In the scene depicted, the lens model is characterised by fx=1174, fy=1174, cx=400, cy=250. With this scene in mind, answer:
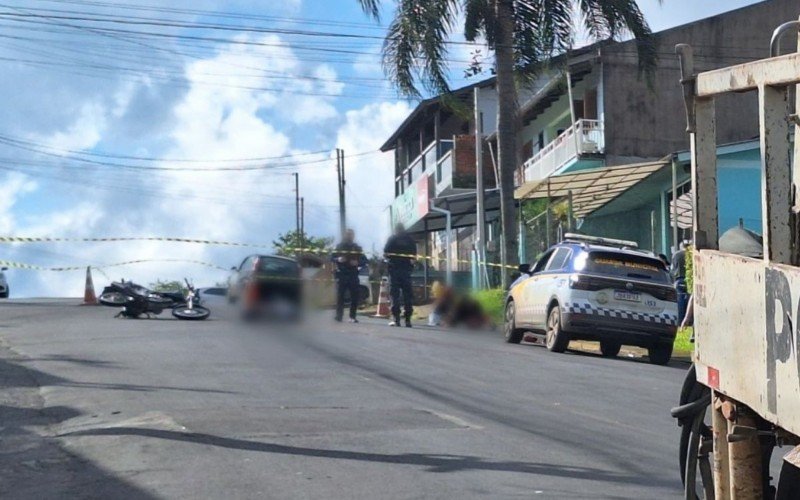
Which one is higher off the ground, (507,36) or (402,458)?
(507,36)

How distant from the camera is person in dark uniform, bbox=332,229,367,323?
19344 millimetres

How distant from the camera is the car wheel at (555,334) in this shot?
16.9 metres

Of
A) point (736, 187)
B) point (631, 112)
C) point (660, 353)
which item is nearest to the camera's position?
point (736, 187)

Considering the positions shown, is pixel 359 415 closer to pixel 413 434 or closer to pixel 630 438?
pixel 413 434

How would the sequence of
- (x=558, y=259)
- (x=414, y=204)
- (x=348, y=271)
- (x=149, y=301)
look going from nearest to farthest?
(x=558, y=259) → (x=348, y=271) → (x=149, y=301) → (x=414, y=204)

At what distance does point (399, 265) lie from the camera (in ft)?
69.2

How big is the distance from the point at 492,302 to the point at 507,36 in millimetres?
6346

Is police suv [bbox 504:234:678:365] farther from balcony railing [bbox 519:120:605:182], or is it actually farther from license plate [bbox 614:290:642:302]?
balcony railing [bbox 519:120:605:182]

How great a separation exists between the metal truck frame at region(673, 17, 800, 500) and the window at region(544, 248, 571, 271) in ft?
39.4

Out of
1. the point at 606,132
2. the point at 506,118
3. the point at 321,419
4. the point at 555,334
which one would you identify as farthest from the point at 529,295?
the point at 606,132

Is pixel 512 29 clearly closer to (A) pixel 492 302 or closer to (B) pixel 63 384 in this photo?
(A) pixel 492 302

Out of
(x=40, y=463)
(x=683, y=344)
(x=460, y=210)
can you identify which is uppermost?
(x=460, y=210)

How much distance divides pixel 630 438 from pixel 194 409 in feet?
12.2

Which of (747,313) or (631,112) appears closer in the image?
(747,313)
